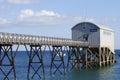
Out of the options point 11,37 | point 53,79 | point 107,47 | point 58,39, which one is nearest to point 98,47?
point 107,47

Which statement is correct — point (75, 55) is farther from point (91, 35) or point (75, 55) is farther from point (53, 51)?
point (53, 51)

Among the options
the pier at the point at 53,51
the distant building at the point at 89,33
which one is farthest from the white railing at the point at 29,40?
the distant building at the point at 89,33

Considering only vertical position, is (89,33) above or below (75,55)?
above

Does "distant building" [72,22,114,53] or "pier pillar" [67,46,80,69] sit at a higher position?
"distant building" [72,22,114,53]

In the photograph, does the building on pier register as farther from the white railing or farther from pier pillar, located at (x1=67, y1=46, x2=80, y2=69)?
the white railing

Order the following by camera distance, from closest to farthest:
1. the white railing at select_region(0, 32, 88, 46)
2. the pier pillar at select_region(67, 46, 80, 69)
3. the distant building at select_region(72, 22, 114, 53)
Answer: the white railing at select_region(0, 32, 88, 46) → the pier pillar at select_region(67, 46, 80, 69) → the distant building at select_region(72, 22, 114, 53)

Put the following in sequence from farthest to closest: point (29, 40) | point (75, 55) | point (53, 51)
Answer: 1. point (75, 55)
2. point (53, 51)
3. point (29, 40)

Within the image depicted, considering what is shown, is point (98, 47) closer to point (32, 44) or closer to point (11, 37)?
point (32, 44)

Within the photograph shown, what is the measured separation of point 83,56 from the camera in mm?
77688

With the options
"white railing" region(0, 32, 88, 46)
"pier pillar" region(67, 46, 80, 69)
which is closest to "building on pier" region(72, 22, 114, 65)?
"pier pillar" region(67, 46, 80, 69)

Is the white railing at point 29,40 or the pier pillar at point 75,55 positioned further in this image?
the pier pillar at point 75,55

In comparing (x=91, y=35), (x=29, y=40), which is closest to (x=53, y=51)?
(x=29, y=40)


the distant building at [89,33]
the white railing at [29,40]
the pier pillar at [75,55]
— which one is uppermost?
the distant building at [89,33]

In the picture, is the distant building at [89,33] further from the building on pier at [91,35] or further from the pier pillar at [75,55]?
the pier pillar at [75,55]
